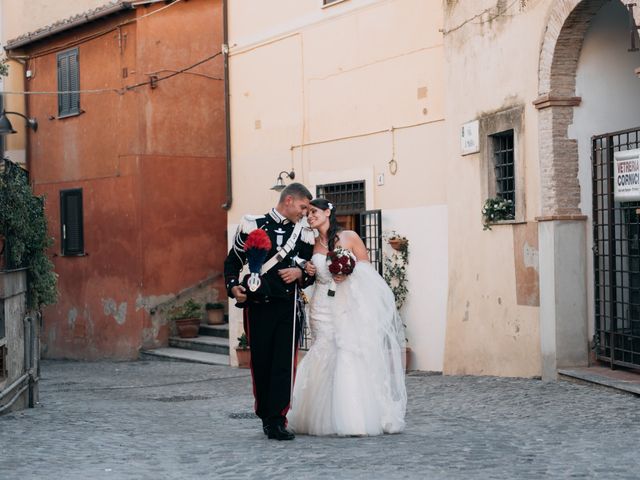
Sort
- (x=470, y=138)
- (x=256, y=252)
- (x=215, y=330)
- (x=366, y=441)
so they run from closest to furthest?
(x=366, y=441) → (x=256, y=252) → (x=470, y=138) → (x=215, y=330)

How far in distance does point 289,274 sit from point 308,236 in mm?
426

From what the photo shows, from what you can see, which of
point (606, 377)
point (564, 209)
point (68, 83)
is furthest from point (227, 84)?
point (606, 377)

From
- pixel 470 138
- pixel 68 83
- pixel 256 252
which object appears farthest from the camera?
pixel 68 83

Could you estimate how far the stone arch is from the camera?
11719 mm

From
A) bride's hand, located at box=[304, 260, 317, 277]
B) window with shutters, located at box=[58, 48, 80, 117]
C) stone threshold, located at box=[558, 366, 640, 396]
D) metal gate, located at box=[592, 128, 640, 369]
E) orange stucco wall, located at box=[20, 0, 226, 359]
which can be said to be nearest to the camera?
bride's hand, located at box=[304, 260, 317, 277]

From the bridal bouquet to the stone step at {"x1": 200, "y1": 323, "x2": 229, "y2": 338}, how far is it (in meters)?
12.6

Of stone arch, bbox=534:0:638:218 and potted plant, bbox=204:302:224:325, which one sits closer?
stone arch, bbox=534:0:638:218

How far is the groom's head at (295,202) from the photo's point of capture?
28.7 ft

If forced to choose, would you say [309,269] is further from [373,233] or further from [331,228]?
[373,233]

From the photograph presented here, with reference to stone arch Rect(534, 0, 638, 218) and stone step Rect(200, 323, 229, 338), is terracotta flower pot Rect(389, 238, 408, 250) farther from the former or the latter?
stone step Rect(200, 323, 229, 338)

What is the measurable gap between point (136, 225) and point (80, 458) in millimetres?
14493

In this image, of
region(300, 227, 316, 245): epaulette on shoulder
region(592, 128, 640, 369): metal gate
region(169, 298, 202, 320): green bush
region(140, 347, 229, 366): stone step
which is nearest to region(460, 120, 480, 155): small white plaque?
region(592, 128, 640, 369): metal gate

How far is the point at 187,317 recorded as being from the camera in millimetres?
22094

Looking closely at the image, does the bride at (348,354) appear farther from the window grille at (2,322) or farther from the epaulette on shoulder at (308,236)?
the window grille at (2,322)
